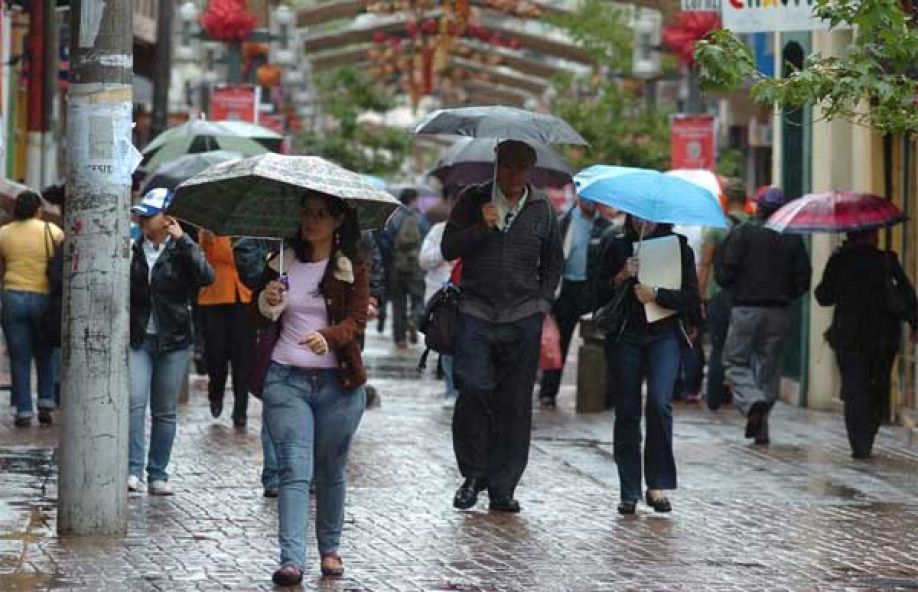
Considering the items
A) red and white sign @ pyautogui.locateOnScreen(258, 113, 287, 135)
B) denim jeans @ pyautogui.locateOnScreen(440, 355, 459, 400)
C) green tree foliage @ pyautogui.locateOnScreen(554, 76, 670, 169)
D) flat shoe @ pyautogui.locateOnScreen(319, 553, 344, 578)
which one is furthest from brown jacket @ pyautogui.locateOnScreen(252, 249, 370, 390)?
red and white sign @ pyautogui.locateOnScreen(258, 113, 287, 135)

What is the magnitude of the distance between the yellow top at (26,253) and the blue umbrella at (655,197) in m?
5.27

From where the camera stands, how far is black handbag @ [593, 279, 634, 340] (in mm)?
12656

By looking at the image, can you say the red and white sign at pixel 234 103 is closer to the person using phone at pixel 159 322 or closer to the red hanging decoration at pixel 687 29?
the red hanging decoration at pixel 687 29

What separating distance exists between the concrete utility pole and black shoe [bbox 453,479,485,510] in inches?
86.0

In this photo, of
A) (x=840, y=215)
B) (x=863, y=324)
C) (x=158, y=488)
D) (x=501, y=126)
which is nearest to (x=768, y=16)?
(x=840, y=215)

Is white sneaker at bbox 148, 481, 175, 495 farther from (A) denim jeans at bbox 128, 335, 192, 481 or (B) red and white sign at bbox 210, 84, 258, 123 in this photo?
(B) red and white sign at bbox 210, 84, 258, 123

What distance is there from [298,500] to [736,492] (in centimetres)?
481

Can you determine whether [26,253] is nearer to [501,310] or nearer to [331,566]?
[501,310]

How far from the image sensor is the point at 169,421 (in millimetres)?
12938

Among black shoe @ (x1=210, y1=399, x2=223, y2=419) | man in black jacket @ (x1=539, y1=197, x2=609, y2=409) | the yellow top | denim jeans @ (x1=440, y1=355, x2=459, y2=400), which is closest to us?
the yellow top

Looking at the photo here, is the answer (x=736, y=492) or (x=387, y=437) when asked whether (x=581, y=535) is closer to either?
(x=736, y=492)

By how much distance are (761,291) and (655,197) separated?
501cm

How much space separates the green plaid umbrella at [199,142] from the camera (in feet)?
66.4

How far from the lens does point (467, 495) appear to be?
493 inches
